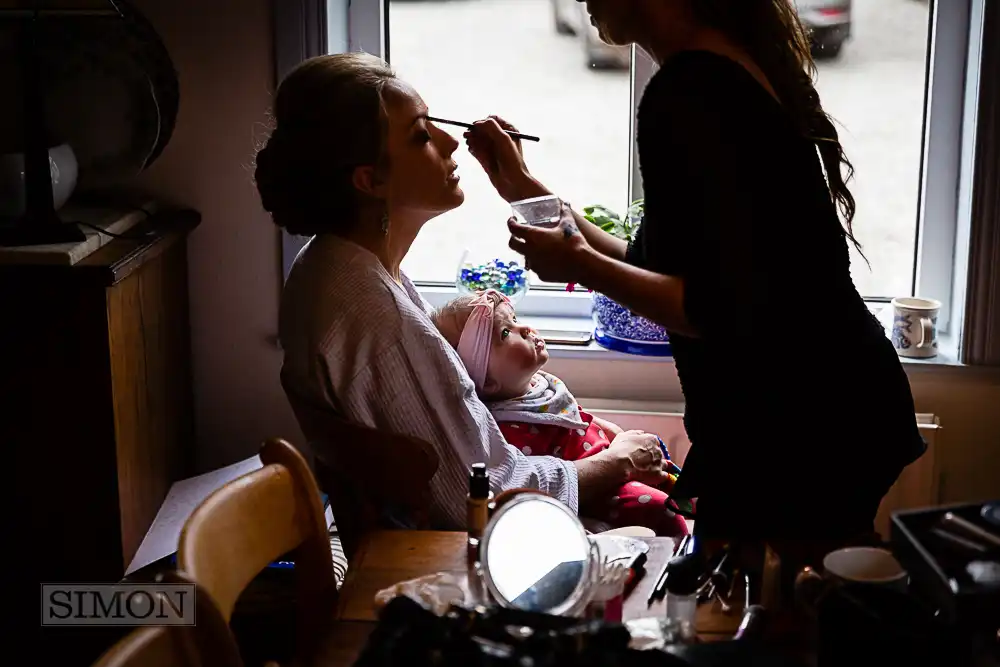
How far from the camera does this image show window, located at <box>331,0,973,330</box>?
8.29ft

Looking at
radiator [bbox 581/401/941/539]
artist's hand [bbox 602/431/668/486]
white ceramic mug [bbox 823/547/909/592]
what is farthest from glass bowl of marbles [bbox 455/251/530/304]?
white ceramic mug [bbox 823/547/909/592]

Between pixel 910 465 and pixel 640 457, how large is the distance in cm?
69

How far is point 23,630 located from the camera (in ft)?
7.30

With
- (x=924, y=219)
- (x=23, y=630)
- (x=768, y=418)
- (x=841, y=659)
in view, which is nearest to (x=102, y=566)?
(x=23, y=630)

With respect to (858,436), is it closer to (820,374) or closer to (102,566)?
(820,374)

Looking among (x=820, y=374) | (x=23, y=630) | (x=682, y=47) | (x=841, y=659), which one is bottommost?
(x=23, y=630)

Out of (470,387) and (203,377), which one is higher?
(470,387)

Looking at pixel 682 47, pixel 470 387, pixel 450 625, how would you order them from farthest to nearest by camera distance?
1. pixel 470 387
2. pixel 682 47
3. pixel 450 625

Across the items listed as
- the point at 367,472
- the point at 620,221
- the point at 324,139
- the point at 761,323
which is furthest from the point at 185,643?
the point at 620,221

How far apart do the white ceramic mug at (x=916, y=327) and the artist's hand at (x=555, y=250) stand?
1240 mm

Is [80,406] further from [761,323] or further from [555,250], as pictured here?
[761,323]

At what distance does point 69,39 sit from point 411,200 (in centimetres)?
96

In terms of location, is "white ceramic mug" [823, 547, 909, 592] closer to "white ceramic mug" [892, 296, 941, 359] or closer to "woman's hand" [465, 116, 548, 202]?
"woman's hand" [465, 116, 548, 202]

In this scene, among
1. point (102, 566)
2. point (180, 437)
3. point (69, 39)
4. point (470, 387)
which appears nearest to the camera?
point (470, 387)
